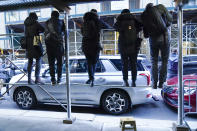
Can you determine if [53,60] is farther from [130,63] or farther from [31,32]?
[130,63]

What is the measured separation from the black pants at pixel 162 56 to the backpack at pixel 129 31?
0.34 meters

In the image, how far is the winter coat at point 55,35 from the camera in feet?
10.9

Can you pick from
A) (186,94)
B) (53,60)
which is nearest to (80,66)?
(53,60)

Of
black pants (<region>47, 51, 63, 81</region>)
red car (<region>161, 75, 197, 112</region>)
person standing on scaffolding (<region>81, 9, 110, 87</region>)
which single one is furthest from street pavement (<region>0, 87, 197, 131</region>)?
person standing on scaffolding (<region>81, 9, 110, 87</region>)

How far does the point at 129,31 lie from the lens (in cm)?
298

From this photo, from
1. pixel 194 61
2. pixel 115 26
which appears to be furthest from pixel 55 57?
pixel 194 61

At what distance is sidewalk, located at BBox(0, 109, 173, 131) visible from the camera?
11.5 feet

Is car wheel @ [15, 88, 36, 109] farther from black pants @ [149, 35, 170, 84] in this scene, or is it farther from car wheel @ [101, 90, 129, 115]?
black pants @ [149, 35, 170, 84]

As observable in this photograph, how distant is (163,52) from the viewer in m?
2.95

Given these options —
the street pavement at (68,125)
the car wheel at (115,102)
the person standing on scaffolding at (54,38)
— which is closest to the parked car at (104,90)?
the car wheel at (115,102)

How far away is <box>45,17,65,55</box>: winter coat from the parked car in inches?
→ 44.3

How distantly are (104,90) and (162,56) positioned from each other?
6.49 ft

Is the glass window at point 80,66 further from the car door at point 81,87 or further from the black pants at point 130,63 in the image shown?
the black pants at point 130,63

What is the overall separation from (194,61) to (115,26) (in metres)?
3.52
